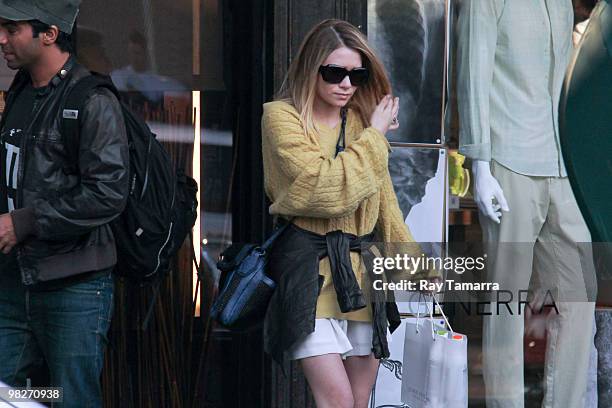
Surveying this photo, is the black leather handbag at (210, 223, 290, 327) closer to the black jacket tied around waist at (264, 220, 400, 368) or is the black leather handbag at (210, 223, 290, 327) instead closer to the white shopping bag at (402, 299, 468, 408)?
the black jacket tied around waist at (264, 220, 400, 368)

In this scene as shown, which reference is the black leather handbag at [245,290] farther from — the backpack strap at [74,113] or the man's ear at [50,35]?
the man's ear at [50,35]

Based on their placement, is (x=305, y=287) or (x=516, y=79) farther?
(x=516, y=79)

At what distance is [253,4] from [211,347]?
5.56ft

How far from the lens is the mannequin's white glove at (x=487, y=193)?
15.6ft

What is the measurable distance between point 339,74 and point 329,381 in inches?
42.9

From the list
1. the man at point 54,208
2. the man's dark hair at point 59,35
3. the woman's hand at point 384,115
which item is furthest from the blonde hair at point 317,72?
the man's dark hair at point 59,35

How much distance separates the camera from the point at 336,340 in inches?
147

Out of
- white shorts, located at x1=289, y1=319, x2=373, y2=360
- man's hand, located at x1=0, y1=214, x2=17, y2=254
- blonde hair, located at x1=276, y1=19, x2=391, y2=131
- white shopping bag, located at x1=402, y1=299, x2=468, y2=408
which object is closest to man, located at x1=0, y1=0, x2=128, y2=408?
man's hand, located at x1=0, y1=214, x2=17, y2=254

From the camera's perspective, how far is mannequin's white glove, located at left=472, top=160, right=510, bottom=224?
4.76 meters

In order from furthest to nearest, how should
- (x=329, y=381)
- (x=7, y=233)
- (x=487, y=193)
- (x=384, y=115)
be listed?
(x=487, y=193) → (x=384, y=115) → (x=329, y=381) → (x=7, y=233)

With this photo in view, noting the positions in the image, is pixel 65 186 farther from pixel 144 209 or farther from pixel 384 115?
pixel 384 115

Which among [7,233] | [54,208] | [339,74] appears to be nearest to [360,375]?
[339,74]

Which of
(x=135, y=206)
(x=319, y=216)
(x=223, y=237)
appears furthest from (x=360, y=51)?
(x=223, y=237)

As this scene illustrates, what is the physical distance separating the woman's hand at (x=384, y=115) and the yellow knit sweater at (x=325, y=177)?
0.05 metres
